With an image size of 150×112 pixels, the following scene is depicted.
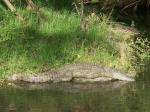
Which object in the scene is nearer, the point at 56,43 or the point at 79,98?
the point at 79,98

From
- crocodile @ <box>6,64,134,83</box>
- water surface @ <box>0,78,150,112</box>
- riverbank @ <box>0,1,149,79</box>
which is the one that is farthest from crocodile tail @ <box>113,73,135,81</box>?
riverbank @ <box>0,1,149,79</box>

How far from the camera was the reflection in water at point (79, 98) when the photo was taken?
33.9 feet

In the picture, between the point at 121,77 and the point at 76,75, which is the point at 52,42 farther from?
the point at 121,77

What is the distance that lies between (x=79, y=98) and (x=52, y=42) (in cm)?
224

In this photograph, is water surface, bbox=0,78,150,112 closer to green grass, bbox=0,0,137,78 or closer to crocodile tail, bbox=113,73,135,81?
crocodile tail, bbox=113,73,135,81

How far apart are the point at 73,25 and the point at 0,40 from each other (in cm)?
189

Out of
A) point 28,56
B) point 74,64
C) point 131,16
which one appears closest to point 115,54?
point 74,64

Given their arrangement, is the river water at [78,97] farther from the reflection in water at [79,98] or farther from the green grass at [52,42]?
the green grass at [52,42]

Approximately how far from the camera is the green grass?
12312mm

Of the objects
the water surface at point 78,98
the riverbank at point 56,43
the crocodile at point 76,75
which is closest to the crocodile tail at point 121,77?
the crocodile at point 76,75

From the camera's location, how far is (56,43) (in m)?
12.8

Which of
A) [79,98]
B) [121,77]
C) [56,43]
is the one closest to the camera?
[79,98]

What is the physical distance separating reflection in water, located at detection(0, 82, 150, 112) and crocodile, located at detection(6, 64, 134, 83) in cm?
24

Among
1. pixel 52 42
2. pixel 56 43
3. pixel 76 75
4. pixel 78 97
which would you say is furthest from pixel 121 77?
pixel 52 42
